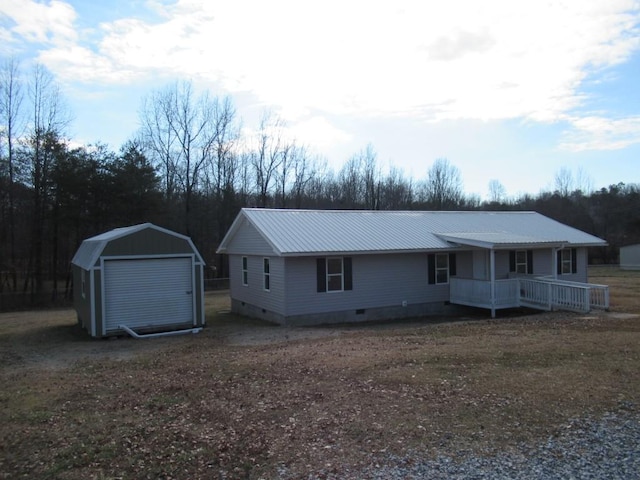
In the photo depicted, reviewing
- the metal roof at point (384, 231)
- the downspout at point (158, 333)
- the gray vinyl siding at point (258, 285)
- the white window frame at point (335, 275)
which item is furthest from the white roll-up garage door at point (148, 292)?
the white window frame at point (335, 275)

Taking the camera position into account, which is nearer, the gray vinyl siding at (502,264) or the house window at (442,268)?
the house window at (442,268)

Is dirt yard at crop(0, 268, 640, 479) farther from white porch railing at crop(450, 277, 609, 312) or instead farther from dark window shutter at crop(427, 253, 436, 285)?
dark window shutter at crop(427, 253, 436, 285)

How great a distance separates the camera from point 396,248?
730 inches

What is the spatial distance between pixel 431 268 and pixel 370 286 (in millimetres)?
2959

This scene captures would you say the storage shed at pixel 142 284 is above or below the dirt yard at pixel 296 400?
above

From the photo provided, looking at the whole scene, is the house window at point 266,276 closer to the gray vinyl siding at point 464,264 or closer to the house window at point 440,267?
the house window at point 440,267

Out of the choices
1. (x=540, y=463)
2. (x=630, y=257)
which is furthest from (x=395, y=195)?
(x=540, y=463)

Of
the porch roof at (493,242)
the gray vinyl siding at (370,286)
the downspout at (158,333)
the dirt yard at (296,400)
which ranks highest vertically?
the porch roof at (493,242)

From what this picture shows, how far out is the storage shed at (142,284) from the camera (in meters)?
15.0

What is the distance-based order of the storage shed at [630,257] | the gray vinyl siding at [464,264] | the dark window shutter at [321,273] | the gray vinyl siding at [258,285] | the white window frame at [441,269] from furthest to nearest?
the storage shed at [630,257] → the gray vinyl siding at [464,264] → the white window frame at [441,269] → the dark window shutter at [321,273] → the gray vinyl siding at [258,285]

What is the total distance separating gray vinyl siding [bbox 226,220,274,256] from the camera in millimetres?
18375

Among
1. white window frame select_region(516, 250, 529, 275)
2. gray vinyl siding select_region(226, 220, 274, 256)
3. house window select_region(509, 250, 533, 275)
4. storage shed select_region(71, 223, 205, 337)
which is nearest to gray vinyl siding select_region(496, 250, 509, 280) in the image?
house window select_region(509, 250, 533, 275)

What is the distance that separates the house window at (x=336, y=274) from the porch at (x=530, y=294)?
4675 mm

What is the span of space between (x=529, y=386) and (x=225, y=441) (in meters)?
4.65
